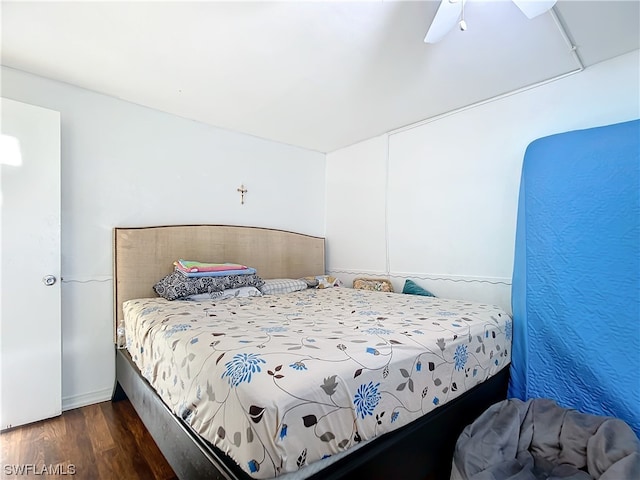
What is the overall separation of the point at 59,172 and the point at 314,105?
1942 millimetres

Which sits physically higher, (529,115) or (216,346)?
(529,115)

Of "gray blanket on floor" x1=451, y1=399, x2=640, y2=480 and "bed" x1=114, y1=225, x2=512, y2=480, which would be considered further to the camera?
"gray blanket on floor" x1=451, y1=399, x2=640, y2=480

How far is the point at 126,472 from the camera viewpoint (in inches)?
63.4

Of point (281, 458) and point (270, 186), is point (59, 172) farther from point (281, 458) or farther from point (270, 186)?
point (281, 458)

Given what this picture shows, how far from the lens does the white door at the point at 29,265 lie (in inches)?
80.3

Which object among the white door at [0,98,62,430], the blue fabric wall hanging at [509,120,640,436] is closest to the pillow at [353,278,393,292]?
the blue fabric wall hanging at [509,120,640,436]

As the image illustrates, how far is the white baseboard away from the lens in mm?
2307

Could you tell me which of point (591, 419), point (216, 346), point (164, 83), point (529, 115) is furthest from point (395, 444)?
point (164, 83)

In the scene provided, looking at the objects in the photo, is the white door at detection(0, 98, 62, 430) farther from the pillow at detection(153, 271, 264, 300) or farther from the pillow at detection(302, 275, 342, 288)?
the pillow at detection(302, 275, 342, 288)

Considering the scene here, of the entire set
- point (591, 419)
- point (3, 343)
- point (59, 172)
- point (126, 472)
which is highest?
point (59, 172)

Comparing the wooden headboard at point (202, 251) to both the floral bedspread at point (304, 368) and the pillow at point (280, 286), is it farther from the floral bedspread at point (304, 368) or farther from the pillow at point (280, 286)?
the floral bedspread at point (304, 368)

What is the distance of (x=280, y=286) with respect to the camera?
9.61 feet

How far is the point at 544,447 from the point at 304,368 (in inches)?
49.7

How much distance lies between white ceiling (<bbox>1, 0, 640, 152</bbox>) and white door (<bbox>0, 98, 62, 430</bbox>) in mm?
482
